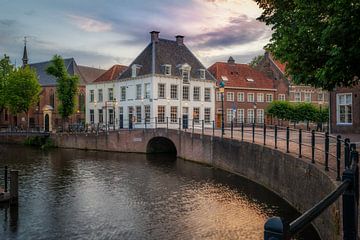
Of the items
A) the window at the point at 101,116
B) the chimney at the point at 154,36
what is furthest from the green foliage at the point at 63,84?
the chimney at the point at 154,36

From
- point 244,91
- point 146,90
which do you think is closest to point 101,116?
point 146,90

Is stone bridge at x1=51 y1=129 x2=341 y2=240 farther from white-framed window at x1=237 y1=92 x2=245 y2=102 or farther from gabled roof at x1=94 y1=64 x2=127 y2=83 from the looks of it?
white-framed window at x1=237 y1=92 x2=245 y2=102

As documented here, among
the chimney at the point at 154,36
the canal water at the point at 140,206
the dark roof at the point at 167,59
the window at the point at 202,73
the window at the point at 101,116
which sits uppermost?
the chimney at the point at 154,36

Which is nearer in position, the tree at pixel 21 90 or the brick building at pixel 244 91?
the tree at pixel 21 90

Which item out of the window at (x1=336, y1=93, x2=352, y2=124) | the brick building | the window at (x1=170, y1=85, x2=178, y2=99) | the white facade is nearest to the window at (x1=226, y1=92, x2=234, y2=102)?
the brick building

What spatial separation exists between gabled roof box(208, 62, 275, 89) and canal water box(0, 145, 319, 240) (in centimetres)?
3085

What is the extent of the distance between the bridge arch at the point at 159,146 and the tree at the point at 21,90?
23.8 metres

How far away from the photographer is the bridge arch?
34784 mm

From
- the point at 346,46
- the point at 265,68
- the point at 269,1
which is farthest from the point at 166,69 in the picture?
the point at 346,46

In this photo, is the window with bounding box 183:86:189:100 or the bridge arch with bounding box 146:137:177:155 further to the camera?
the window with bounding box 183:86:189:100

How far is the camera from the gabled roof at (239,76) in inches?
2068

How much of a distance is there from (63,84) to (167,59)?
12650mm

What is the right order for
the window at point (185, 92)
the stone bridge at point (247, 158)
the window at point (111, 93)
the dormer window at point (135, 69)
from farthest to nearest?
1. the window at point (111, 93)
2. the window at point (185, 92)
3. the dormer window at point (135, 69)
4. the stone bridge at point (247, 158)

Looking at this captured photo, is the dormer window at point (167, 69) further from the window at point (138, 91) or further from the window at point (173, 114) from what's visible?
the window at point (173, 114)
